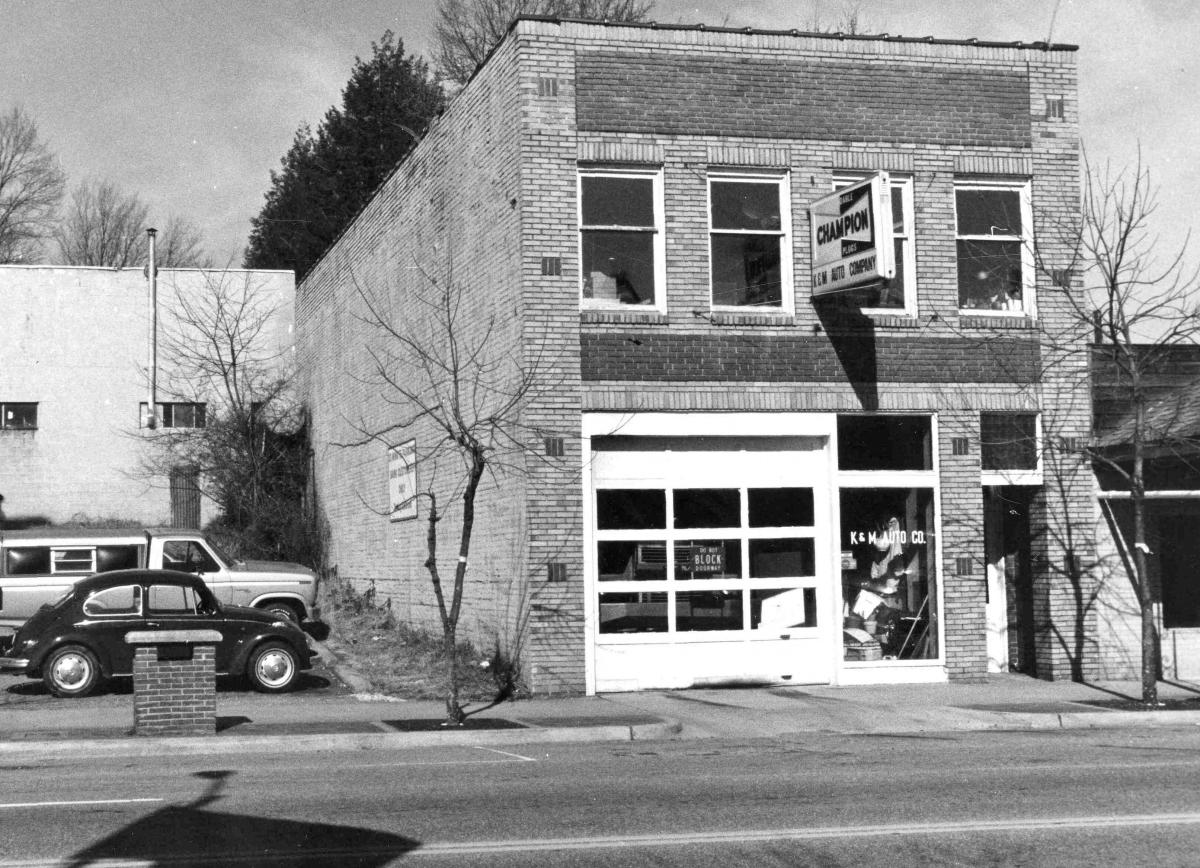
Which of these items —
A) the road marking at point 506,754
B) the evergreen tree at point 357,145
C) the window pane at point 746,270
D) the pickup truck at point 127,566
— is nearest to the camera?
the road marking at point 506,754

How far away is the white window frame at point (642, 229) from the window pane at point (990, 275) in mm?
4288

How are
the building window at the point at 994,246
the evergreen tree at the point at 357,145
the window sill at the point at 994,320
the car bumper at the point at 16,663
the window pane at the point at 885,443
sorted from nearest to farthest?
the car bumper at the point at 16,663
the window pane at the point at 885,443
the window sill at the point at 994,320
the building window at the point at 994,246
the evergreen tree at the point at 357,145

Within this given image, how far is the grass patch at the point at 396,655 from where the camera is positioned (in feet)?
61.4

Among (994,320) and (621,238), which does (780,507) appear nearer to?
(994,320)

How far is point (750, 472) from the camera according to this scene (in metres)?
18.9

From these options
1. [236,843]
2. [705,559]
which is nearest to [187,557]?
[705,559]

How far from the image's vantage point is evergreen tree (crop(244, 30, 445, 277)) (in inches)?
1997

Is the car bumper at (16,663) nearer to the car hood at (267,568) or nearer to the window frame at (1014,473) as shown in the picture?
the car hood at (267,568)

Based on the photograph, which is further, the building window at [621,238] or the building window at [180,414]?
the building window at [180,414]

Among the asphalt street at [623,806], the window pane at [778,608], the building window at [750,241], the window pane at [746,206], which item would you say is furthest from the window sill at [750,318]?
the asphalt street at [623,806]

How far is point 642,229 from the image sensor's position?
1883cm

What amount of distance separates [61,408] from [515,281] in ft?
66.3

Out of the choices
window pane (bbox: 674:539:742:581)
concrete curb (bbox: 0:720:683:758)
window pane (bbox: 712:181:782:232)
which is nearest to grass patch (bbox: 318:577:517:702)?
window pane (bbox: 674:539:742:581)

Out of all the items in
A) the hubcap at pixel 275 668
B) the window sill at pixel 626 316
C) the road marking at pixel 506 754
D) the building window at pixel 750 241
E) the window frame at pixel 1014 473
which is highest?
the building window at pixel 750 241
